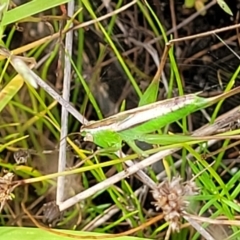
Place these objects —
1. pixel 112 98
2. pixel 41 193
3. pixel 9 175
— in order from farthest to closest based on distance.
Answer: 1. pixel 112 98
2. pixel 41 193
3. pixel 9 175

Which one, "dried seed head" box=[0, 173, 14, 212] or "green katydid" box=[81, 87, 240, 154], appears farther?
"dried seed head" box=[0, 173, 14, 212]

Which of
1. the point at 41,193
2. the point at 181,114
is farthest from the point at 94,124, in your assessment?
the point at 41,193

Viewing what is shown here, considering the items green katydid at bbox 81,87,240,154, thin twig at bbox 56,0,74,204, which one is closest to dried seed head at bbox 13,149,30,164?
thin twig at bbox 56,0,74,204

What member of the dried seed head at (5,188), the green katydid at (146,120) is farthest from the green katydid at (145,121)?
the dried seed head at (5,188)

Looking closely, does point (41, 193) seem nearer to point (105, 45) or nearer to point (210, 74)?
point (105, 45)

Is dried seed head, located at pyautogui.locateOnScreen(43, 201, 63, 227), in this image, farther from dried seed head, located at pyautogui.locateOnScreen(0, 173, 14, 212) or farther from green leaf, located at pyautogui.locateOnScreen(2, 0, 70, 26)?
green leaf, located at pyautogui.locateOnScreen(2, 0, 70, 26)

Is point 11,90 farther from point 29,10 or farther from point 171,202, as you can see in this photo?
point 171,202

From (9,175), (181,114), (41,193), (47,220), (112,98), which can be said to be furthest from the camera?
(112,98)

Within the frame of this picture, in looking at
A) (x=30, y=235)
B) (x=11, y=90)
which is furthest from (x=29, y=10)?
(x=30, y=235)
